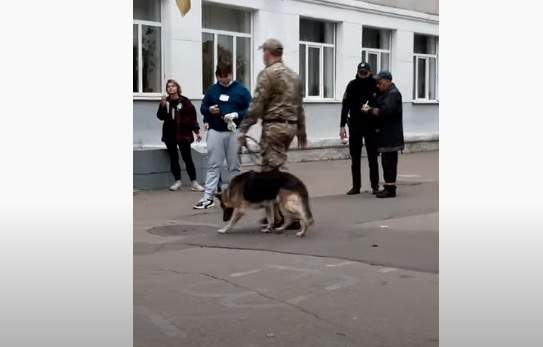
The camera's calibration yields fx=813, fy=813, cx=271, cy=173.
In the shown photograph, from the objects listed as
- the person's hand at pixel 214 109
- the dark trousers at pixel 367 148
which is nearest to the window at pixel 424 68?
the dark trousers at pixel 367 148

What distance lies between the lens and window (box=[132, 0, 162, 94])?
14.6 meters

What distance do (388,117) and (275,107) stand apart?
3126 millimetres

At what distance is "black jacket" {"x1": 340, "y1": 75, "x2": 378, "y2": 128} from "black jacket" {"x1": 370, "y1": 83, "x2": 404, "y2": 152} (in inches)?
6.3

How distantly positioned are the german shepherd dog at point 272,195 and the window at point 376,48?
41.7 feet

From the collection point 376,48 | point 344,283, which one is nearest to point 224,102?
point 344,283

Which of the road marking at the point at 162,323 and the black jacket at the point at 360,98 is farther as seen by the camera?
the black jacket at the point at 360,98

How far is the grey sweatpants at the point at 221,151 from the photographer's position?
9609 mm

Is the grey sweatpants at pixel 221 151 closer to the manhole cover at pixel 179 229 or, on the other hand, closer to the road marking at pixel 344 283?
the manhole cover at pixel 179 229

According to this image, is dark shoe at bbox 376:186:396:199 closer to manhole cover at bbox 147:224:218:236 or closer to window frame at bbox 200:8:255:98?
manhole cover at bbox 147:224:218:236
